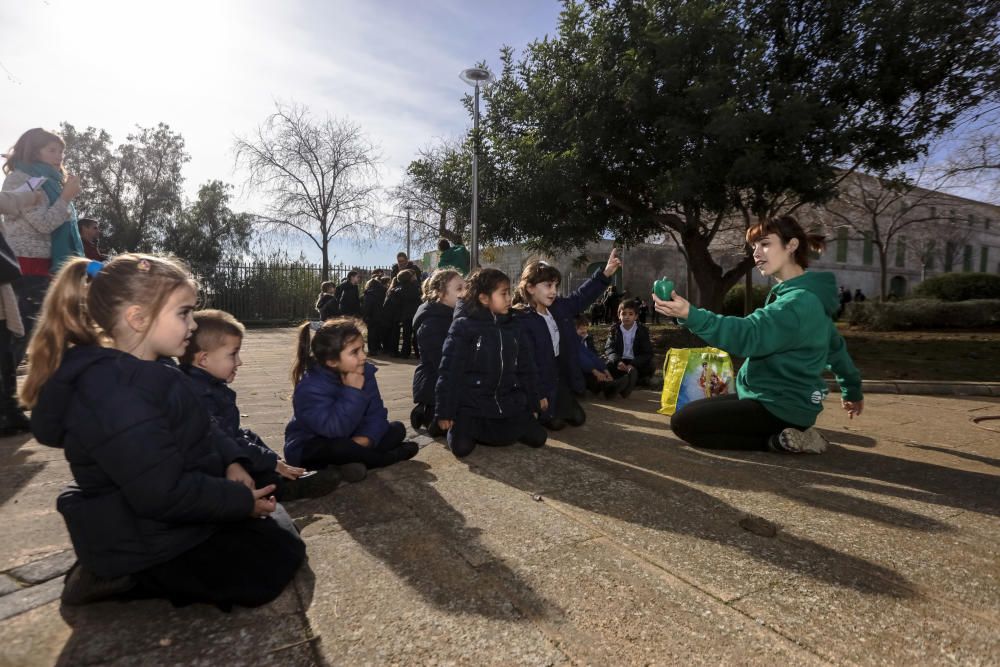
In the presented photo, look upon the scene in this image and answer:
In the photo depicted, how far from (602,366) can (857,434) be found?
2362 millimetres

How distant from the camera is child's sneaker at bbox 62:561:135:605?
1871 mm

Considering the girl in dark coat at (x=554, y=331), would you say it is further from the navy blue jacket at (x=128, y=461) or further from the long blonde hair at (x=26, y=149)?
the long blonde hair at (x=26, y=149)

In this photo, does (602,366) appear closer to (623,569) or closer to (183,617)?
(623,569)

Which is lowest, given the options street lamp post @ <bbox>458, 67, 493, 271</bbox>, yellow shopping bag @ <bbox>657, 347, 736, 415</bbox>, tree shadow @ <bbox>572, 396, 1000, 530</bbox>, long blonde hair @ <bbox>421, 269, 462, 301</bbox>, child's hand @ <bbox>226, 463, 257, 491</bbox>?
tree shadow @ <bbox>572, 396, 1000, 530</bbox>

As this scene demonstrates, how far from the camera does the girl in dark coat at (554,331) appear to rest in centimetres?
460

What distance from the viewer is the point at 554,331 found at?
17.1 feet

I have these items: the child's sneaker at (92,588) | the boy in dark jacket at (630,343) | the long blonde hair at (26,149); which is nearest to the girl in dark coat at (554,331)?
the boy in dark jacket at (630,343)

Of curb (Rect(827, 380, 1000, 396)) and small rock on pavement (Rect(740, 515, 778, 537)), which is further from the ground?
curb (Rect(827, 380, 1000, 396))

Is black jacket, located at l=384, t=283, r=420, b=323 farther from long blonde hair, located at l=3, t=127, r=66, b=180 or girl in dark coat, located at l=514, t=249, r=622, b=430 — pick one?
long blonde hair, located at l=3, t=127, r=66, b=180

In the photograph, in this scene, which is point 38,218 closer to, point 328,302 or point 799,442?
point 799,442

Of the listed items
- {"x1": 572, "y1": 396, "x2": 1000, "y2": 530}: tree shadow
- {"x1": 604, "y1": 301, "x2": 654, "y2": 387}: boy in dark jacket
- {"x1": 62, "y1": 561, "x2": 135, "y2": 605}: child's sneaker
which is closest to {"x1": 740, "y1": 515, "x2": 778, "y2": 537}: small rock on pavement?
{"x1": 572, "y1": 396, "x2": 1000, "y2": 530}: tree shadow

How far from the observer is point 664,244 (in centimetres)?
3216

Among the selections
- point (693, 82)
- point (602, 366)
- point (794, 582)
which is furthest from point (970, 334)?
point (794, 582)

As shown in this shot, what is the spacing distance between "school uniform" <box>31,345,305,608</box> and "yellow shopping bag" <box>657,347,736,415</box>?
4.02 metres
